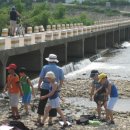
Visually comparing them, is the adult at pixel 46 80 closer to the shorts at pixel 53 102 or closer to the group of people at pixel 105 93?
the shorts at pixel 53 102

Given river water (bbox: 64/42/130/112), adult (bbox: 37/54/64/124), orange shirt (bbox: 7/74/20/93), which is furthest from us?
river water (bbox: 64/42/130/112)

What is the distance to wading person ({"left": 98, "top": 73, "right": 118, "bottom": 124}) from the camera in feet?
40.6

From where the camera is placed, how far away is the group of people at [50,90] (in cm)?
1149

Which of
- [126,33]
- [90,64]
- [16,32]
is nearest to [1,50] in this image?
[16,32]

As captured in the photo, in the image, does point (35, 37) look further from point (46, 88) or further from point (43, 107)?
point (46, 88)

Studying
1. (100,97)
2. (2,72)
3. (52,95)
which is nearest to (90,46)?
(2,72)

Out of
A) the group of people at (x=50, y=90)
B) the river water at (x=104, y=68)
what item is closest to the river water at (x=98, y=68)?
the river water at (x=104, y=68)

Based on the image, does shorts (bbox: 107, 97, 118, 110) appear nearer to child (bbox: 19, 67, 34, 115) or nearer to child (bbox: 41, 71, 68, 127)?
child (bbox: 41, 71, 68, 127)

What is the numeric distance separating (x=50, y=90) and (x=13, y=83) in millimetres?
1323

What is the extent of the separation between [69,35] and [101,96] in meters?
20.8

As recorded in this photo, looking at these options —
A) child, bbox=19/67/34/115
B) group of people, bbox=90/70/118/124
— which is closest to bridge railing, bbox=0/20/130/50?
child, bbox=19/67/34/115

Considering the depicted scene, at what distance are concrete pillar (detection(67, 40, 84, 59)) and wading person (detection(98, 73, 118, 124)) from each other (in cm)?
2523

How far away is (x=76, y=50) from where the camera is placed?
38375 millimetres

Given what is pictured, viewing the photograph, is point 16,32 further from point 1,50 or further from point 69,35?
point 69,35
